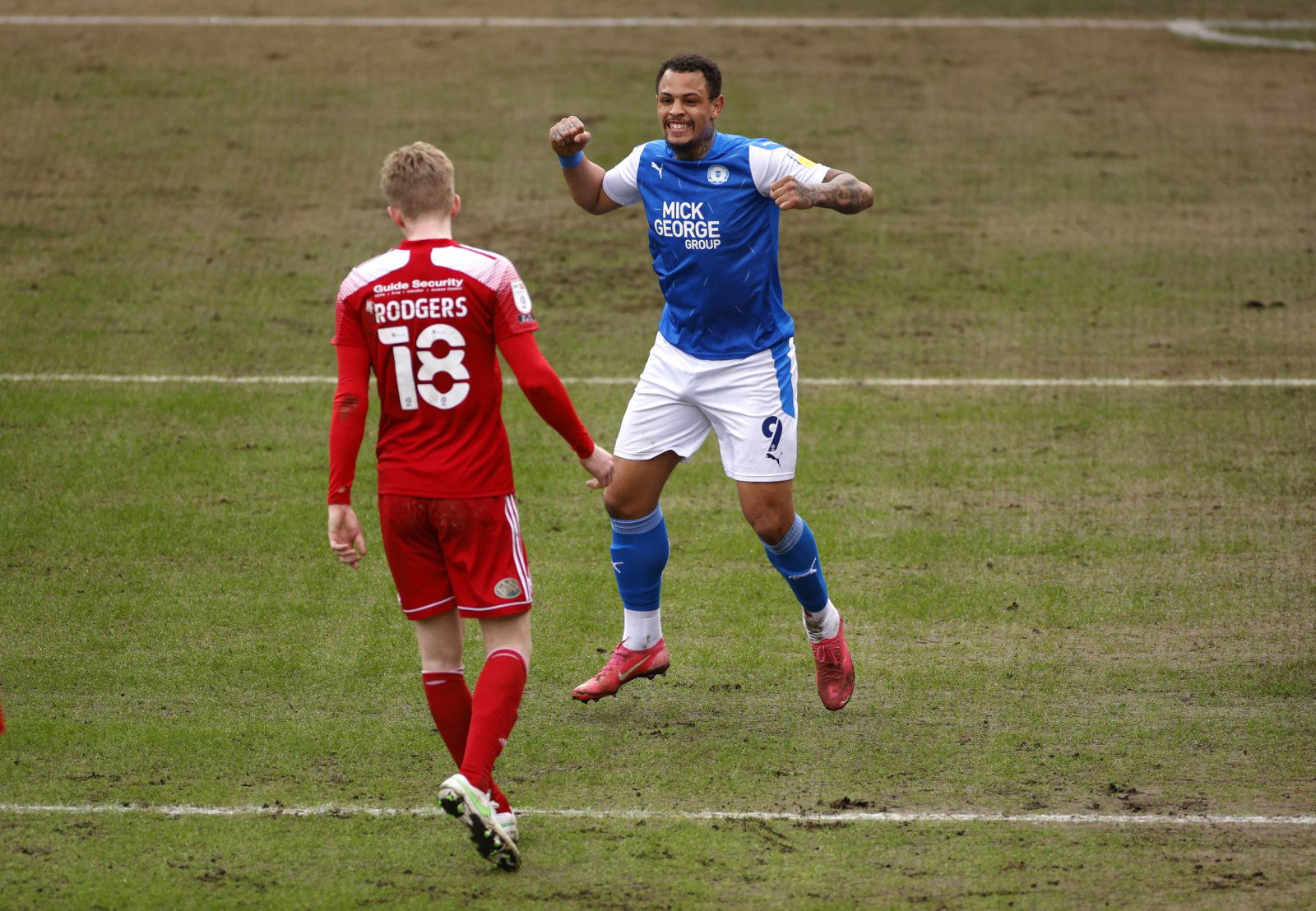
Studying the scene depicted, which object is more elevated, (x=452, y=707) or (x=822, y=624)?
(x=452, y=707)

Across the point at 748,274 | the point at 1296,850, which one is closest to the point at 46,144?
the point at 748,274

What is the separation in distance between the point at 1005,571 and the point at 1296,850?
9.02 ft

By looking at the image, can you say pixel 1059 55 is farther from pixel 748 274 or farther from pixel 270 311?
pixel 748 274

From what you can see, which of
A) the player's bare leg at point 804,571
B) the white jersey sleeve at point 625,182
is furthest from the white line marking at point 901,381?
the player's bare leg at point 804,571

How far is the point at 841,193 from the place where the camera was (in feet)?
19.1

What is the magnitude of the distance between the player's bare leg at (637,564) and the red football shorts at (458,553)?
1.34 m

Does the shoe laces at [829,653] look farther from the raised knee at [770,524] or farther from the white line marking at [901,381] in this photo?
the white line marking at [901,381]

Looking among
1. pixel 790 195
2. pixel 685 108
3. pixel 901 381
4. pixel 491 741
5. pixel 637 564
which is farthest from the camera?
pixel 901 381

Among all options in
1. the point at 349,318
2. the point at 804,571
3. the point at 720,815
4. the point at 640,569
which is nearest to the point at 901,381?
A: the point at 804,571

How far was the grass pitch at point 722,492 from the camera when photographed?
526cm

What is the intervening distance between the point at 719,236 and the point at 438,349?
1646mm

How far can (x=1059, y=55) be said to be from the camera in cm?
1609

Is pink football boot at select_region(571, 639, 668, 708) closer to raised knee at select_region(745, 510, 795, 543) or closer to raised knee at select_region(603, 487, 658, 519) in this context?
raised knee at select_region(603, 487, 658, 519)

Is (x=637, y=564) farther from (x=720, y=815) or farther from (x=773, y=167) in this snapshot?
(x=773, y=167)
